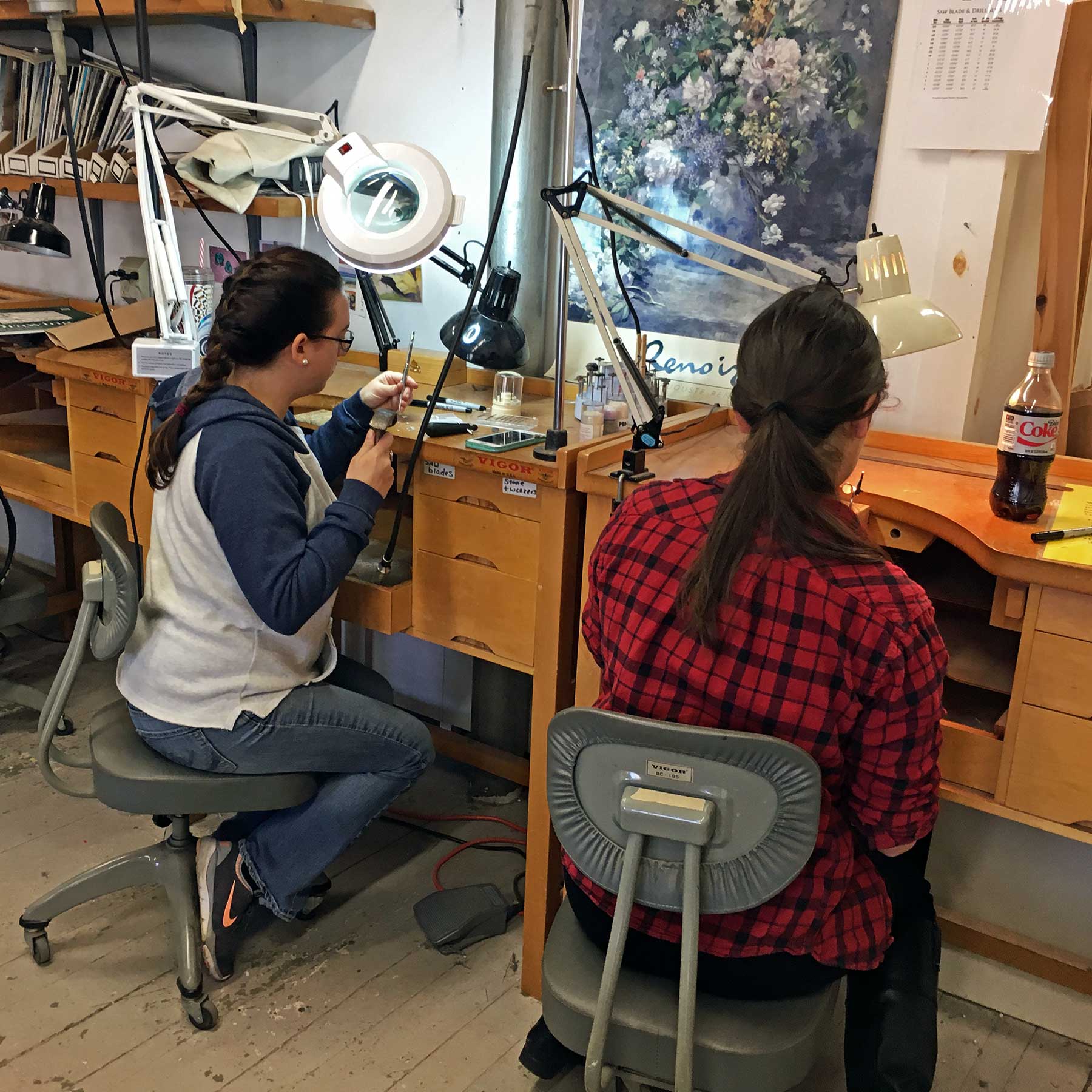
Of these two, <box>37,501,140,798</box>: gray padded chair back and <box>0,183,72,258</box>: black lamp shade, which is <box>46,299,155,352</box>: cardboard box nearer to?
<box>0,183,72,258</box>: black lamp shade

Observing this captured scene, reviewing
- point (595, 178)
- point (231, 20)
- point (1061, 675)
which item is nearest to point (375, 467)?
point (595, 178)

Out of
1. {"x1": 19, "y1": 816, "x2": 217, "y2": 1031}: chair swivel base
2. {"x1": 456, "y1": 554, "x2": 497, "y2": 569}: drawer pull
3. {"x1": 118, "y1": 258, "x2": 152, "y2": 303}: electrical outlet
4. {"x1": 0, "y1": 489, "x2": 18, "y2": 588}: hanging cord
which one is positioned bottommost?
{"x1": 19, "y1": 816, "x2": 217, "y2": 1031}: chair swivel base

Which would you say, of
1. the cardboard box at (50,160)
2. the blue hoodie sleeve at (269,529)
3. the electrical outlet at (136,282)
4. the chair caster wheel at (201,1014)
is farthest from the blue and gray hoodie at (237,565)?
the cardboard box at (50,160)

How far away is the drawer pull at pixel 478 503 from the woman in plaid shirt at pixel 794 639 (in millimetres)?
440

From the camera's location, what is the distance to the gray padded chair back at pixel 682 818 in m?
1.00

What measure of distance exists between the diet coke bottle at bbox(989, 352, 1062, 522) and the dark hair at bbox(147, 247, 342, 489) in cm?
102

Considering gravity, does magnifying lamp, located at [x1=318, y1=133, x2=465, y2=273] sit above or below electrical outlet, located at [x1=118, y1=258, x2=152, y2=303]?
above

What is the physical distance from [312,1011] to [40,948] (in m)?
0.49

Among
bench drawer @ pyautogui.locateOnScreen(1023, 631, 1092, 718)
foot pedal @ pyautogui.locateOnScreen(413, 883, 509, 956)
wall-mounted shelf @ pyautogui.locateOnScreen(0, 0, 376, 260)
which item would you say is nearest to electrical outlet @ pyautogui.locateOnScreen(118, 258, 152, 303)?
wall-mounted shelf @ pyautogui.locateOnScreen(0, 0, 376, 260)

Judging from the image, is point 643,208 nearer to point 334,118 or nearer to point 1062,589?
point 1062,589

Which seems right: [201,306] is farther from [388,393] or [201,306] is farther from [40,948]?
[40,948]

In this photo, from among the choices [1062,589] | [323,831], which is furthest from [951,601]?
[323,831]

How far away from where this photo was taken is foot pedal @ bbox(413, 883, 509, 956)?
6.13 feet

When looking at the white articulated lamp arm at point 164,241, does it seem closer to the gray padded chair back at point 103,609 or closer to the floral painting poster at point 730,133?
the gray padded chair back at point 103,609
